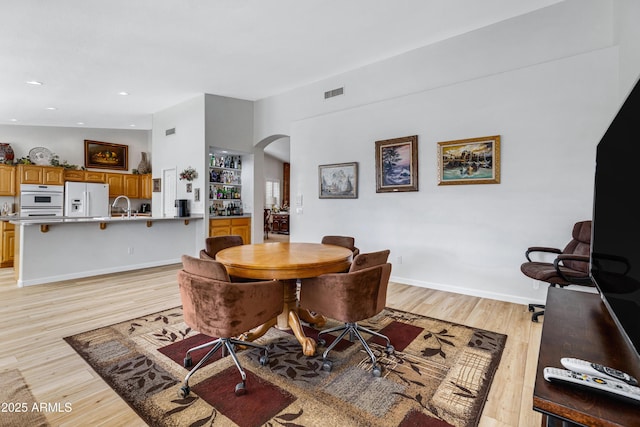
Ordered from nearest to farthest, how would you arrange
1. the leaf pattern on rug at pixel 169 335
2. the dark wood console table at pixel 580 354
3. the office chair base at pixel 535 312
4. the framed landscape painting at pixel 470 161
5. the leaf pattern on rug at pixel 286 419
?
1. the dark wood console table at pixel 580 354
2. the leaf pattern on rug at pixel 286 419
3. the leaf pattern on rug at pixel 169 335
4. the office chair base at pixel 535 312
5. the framed landscape painting at pixel 470 161

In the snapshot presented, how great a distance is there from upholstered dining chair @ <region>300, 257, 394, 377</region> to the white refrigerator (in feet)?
25.8

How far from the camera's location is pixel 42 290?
4.11 meters

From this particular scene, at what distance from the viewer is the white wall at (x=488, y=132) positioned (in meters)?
3.29

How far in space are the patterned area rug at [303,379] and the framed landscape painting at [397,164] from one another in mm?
2227

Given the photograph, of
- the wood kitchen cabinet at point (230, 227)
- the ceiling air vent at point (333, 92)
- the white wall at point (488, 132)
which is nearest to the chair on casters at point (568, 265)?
the white wall at point (488, 132)

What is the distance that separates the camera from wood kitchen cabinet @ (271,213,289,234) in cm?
1109

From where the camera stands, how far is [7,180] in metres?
6.83

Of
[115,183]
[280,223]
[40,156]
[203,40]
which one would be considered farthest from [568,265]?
[40,156]

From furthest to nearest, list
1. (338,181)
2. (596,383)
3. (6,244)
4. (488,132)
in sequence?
(6,244), (338,181), (488,132), (596,383)

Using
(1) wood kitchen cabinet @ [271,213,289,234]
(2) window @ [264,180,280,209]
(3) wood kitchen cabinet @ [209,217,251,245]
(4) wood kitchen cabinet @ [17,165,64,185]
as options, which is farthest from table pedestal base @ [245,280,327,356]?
(2) window @ [264,180,280,209]

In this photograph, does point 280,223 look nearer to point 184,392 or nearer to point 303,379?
point 303,379

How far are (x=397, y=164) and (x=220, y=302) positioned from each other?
3460 mm

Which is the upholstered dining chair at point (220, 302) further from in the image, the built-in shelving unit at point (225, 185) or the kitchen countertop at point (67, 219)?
the built-in shelving unit at point (225, 185)

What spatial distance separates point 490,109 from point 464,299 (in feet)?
7.80
